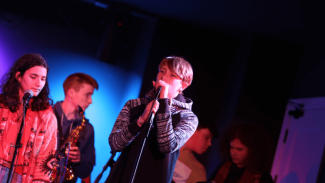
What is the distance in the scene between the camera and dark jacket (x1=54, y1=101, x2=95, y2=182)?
349 centimetres

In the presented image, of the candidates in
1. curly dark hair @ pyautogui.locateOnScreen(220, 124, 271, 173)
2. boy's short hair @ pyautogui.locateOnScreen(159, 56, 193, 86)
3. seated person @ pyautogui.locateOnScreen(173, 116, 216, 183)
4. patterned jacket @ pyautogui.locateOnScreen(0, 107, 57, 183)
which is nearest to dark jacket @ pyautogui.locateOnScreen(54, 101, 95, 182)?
patterned jacket @ pyautogui.locateOnScreen(0, 107, 57, 183)

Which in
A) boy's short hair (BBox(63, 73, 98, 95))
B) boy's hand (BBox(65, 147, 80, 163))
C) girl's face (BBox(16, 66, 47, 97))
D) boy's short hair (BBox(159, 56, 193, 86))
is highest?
boy's short hair (BBox(159, 56, 193, 86))

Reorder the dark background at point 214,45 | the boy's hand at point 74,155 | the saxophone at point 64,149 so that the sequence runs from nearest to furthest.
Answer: the saxophone at point 64,149
the boy's hand at point 74,155
the dark background at point 214,45

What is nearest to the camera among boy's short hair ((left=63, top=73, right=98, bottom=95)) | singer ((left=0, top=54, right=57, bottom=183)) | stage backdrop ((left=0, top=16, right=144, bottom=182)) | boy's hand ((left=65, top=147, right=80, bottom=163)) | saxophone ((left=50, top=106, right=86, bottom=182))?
singer ((left=0, top=54, right=57, bottom=183))

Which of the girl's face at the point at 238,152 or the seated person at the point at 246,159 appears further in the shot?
the girl's face at the point at 238,152

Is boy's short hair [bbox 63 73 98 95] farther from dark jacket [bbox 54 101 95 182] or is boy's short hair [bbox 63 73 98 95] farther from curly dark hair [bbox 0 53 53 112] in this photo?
curly dark hair [bbox 0 53 53 112]

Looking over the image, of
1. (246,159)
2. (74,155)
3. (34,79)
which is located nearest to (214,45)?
(246,159)

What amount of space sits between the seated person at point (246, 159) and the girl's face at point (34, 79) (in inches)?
90.6

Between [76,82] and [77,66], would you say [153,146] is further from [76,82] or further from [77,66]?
[77,66]

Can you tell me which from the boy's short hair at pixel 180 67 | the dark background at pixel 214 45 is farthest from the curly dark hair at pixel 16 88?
the dark background at pixel 214 45

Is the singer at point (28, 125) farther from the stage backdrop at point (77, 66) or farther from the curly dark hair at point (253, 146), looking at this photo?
the stage backdrop at point (77, 66)

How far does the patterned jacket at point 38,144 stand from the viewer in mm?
2328

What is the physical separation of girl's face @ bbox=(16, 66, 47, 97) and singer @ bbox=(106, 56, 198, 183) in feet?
2.64

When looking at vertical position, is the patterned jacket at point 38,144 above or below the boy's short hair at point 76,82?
below
